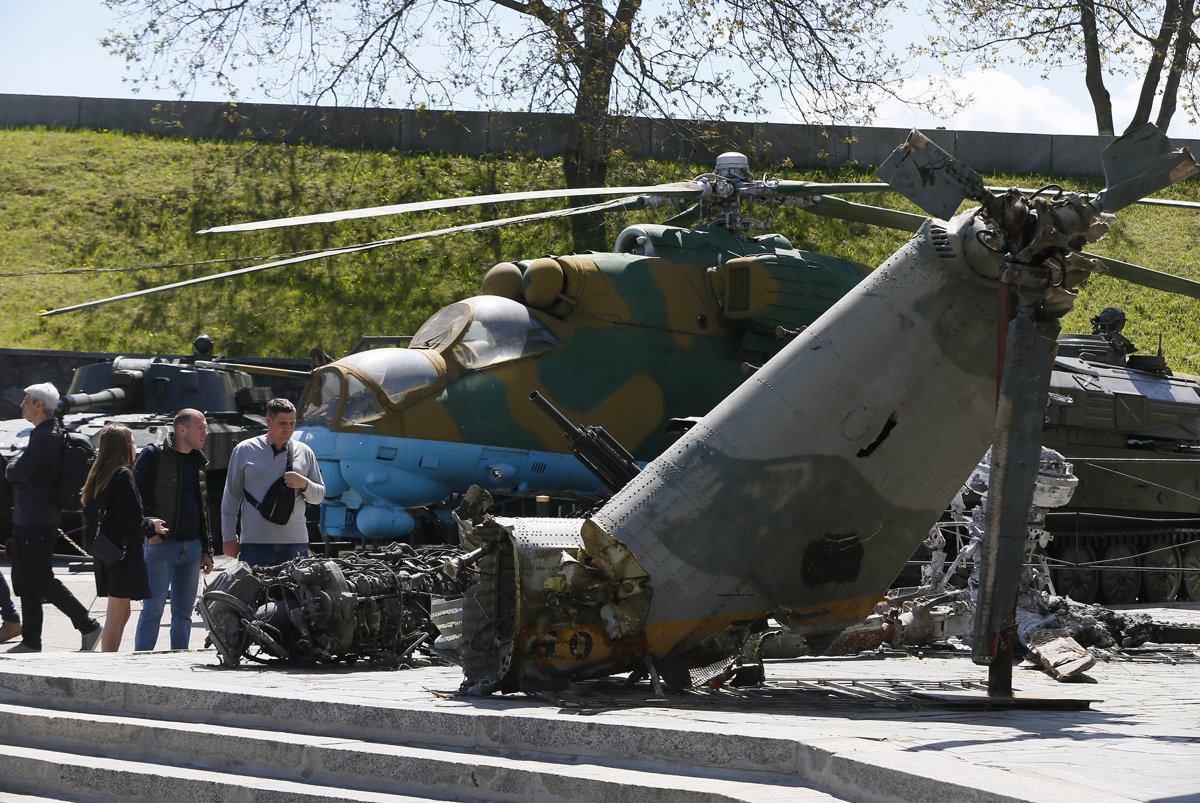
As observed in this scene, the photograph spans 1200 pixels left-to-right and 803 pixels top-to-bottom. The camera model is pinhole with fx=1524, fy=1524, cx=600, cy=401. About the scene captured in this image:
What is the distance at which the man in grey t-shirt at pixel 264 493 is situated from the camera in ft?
29.4

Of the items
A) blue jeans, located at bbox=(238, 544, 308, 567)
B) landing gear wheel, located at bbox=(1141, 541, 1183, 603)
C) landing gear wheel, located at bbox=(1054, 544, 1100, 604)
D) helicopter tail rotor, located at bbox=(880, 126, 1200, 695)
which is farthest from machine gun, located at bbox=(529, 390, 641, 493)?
landing gear wheel, located at bbox=(1141, 541, 1183, 603)

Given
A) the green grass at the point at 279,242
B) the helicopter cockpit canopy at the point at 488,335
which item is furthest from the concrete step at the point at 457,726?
the green grass at the point at 279,242

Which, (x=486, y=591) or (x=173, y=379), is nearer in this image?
(x=486, y=591)

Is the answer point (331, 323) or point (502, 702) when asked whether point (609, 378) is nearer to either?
point (502, 702)

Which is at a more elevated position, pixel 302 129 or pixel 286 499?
pixel 302 129

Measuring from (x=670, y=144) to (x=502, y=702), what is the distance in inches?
912

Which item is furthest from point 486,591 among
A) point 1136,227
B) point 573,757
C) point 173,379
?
point 1136,227

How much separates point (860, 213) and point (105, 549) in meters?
6.38

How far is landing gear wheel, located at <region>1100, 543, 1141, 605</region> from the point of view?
16703 mm

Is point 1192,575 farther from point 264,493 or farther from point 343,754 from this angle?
point 343,754

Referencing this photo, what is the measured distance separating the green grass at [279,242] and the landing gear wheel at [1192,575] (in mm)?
7293

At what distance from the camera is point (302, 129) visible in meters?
29.2

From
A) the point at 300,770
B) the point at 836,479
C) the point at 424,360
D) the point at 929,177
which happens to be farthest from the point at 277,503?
the point at 929,177

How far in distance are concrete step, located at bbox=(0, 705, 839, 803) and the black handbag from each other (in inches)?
89.2
